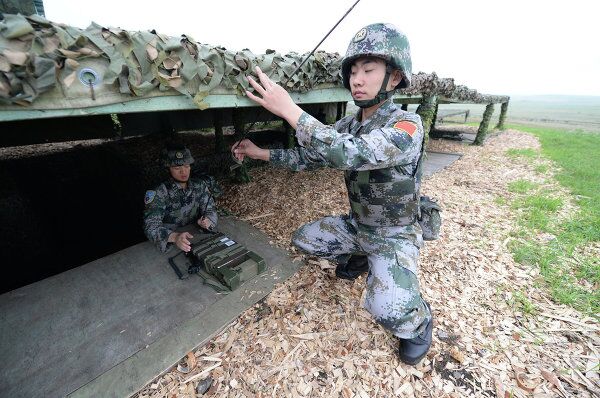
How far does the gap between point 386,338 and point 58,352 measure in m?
3.18

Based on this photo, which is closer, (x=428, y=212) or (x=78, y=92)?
(x=78, y=92)

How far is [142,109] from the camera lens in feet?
6.45

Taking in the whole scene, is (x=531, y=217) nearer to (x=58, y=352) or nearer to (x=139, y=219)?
(x=58, y=352)

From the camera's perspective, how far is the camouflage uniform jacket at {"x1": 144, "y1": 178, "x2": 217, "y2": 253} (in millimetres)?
3715

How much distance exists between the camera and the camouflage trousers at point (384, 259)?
2.43 m

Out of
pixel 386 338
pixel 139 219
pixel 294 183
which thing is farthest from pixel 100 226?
pixel 386 338

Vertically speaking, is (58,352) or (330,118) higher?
(330,118)

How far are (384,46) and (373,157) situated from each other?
3.67 feet

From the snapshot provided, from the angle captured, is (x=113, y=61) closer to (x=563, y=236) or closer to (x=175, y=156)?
(x=175, y=156)

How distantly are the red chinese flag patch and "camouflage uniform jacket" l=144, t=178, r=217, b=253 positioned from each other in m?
3.09

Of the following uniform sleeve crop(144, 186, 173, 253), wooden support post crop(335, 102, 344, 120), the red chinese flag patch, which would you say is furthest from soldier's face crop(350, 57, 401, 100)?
wooden support post crop(335, 102, 344, 120)

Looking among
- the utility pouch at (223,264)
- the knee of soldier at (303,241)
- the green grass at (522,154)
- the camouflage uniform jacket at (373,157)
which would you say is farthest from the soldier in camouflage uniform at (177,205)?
the green grass at (522,154)

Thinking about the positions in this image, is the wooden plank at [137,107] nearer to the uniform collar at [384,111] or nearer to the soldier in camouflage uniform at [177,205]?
the uniform collar at [384,111]

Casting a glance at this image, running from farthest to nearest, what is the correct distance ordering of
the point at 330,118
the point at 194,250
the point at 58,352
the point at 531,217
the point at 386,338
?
the point at 330,118 → the point at 531,217 → the point at 194,250 → the point at 386,338 → the point at 58,352
